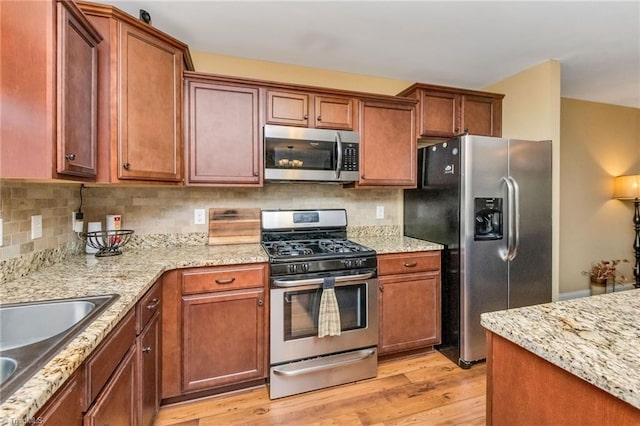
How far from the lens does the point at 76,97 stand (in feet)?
4.38

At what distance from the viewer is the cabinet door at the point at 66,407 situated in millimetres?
703

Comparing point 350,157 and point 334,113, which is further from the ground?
point 334,113

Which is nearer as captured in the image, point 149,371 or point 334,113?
point 149,371

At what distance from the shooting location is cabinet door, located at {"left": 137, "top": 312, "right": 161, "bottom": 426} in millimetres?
1395

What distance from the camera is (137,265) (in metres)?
1.72

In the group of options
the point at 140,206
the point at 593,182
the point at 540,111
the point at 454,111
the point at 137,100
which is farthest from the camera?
the point at 593,182

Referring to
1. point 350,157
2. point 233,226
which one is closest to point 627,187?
point 350,157

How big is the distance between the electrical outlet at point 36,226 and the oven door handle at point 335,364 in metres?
1.52

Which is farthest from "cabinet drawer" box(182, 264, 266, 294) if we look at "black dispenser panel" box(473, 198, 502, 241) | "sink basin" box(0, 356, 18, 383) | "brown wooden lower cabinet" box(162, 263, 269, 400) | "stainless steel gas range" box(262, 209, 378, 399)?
"black dispenser panel" box(473, 198, 502, 241)

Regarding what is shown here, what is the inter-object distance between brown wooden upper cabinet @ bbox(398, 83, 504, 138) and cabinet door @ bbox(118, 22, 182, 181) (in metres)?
1.92

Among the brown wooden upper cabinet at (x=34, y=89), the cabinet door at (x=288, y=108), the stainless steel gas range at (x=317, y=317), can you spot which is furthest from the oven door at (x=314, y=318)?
the brown wooden upper cabinet at (x=34, y=89)

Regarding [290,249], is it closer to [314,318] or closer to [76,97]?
[314,318]

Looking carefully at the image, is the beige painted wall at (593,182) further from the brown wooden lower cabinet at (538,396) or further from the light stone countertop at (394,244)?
the brown wooden lower cabinet at (538,396)

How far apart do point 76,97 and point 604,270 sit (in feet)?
16.7
